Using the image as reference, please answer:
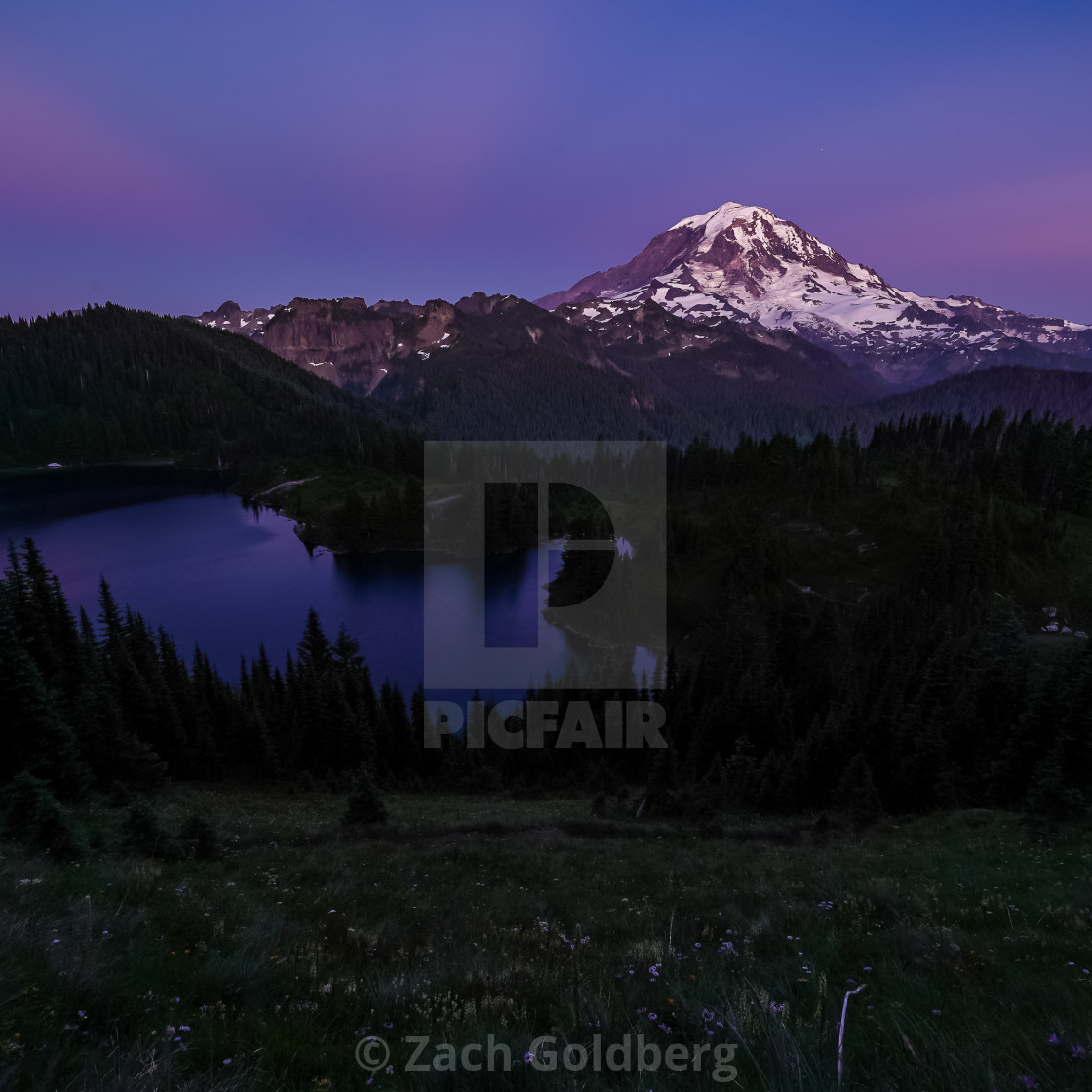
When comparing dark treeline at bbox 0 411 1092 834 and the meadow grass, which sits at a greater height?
the meadow grass

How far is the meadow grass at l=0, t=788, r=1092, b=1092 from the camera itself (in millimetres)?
4211

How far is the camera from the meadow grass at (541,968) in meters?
4.21

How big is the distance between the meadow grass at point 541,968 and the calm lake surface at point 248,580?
55201 mm

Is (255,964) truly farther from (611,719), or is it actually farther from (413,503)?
(413,503)

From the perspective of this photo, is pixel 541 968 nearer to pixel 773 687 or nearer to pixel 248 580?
pixel 773 687

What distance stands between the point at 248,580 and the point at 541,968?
110m

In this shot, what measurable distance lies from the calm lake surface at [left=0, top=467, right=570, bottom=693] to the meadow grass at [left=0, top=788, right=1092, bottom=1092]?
55.2m

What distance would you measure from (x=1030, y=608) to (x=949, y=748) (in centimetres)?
7319

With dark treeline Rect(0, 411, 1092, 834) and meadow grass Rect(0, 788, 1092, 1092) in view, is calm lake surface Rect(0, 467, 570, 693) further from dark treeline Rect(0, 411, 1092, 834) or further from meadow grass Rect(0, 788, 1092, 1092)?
meadow grass Rect(0, 788, 1092, 1092)

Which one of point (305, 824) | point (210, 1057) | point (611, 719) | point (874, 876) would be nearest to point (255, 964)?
point (210, 1057)

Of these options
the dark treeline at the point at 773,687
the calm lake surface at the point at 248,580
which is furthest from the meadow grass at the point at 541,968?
the calm lake surface at the point at 248,580

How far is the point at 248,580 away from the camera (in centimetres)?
10262

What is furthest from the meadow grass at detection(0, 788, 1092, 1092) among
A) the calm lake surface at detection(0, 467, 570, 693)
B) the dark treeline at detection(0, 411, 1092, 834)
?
the calm lake surface at detection(0, 467, 570, 693)

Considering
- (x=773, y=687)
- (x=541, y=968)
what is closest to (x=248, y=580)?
(x=773, y=687)
